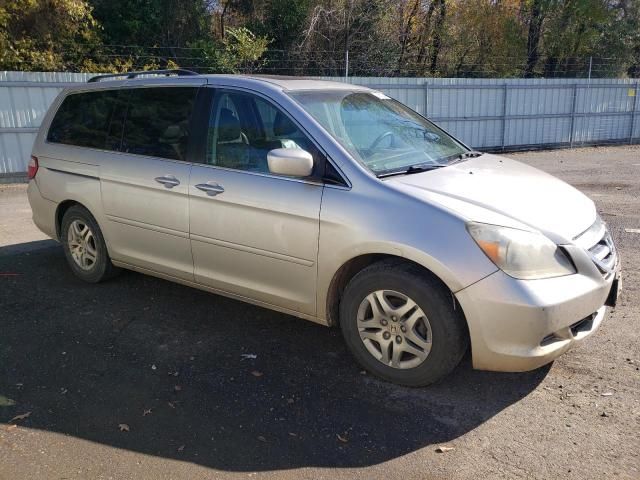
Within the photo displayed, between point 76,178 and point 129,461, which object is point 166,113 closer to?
point 76,178

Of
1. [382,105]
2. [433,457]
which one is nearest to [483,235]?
[433,457]

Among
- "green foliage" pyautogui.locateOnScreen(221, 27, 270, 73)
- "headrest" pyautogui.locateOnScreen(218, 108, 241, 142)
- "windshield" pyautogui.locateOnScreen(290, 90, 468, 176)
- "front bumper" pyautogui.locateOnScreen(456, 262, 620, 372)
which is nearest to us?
"front bumper" pyautogui.locateOnScreen(456, 262, 620, 372)

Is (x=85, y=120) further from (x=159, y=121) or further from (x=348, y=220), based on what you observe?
(x=348, y=220)

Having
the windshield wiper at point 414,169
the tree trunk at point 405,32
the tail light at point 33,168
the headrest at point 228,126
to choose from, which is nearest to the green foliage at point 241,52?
the tree trunk at point 405,32

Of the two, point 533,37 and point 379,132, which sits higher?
point 533,37

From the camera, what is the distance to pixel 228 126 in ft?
14.4

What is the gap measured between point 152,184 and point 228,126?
30.9 inches

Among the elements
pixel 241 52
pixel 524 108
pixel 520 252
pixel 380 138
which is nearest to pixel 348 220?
pixel 380 138

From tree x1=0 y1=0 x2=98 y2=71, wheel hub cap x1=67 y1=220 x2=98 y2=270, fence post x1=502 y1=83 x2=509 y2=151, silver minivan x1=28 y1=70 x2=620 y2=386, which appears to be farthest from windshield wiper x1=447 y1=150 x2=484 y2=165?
tree x1=0 y1=0 x2=98 y2=71

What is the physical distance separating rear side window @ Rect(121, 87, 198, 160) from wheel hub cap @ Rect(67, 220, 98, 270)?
3.15ft

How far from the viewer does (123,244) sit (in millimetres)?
5059

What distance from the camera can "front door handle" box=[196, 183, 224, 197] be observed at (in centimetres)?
422

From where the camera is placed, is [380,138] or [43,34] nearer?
[380,138]

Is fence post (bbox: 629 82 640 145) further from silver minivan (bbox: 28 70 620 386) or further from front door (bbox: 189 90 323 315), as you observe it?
front door (bbox: 189 90 323 315)
